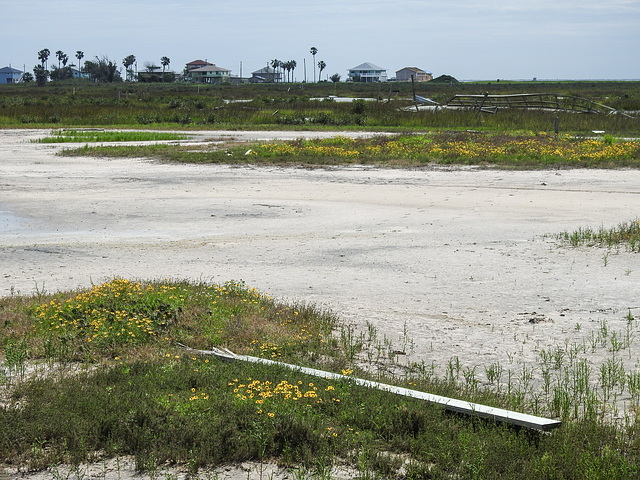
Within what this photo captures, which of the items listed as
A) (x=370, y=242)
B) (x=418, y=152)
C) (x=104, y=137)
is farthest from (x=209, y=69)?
(x=370, y=242)

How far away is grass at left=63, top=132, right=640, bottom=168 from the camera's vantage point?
993 inches

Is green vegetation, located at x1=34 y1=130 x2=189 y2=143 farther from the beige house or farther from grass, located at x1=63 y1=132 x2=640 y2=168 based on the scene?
the beige house

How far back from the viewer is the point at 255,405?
221 inches

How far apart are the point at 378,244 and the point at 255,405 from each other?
7890 millimetres

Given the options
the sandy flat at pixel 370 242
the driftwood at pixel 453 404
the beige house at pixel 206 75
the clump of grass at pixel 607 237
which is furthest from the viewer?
the beige house at pixel 206 75

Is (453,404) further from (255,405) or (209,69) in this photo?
(209,69)

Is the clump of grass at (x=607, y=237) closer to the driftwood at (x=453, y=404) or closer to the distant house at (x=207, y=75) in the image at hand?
the driftwood at (x=453, y=404)

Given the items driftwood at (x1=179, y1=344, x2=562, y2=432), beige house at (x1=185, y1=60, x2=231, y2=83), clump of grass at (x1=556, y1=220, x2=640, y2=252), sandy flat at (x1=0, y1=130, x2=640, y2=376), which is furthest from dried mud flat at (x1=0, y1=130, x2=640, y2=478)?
beige house at (x1=185, y1=60, x2=231, y2=83)

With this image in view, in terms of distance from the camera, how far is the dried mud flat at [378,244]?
8.95 m

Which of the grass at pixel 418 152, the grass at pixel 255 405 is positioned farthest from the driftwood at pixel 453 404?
the grass at pixel 418 152

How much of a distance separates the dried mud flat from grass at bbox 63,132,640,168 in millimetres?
2177

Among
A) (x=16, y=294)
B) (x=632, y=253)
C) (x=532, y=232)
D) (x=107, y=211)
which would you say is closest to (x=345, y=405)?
(x=16, y=294)

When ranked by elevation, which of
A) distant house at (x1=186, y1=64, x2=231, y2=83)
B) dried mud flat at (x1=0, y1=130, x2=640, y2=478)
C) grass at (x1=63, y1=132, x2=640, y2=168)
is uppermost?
distant house at (x1=186, y1=64, x2=231, y2=83)

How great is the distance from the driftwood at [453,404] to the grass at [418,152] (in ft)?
62.7
